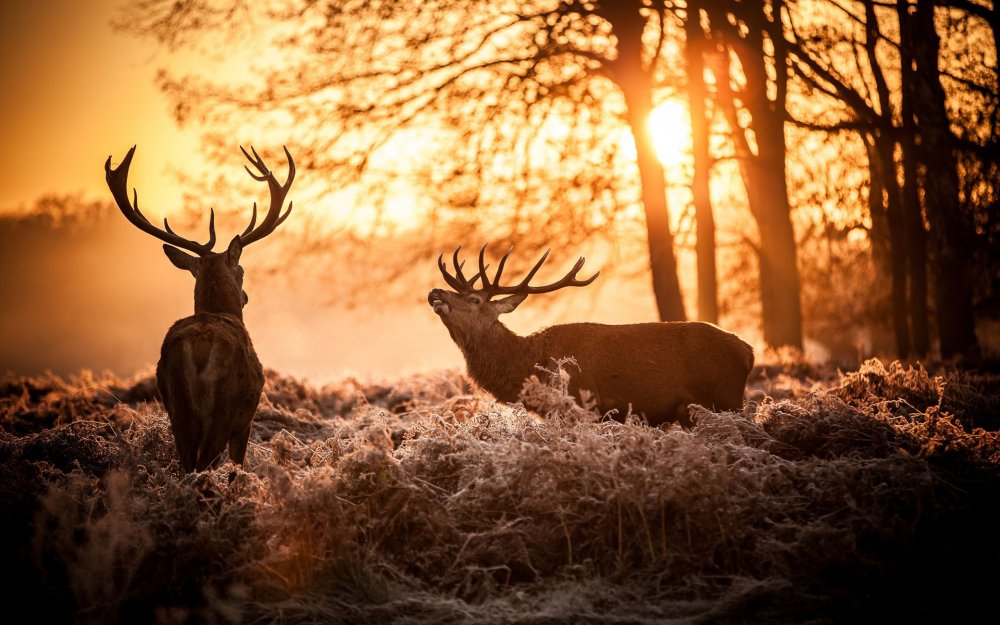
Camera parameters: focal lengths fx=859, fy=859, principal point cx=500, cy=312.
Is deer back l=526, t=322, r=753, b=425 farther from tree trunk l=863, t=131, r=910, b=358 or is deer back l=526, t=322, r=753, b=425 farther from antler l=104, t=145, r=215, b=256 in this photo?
tree trunk l=863, t=131, r=910, b=358

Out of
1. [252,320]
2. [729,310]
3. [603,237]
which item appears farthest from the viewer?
[729,310]

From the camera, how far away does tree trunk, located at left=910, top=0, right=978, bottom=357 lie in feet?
46.5

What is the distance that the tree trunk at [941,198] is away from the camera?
1418 cm

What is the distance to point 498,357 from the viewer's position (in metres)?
9.01

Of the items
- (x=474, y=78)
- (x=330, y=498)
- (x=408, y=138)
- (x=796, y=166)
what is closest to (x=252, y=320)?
(x=408, y=138)

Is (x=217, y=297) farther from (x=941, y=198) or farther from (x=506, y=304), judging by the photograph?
(x=941, y=198)

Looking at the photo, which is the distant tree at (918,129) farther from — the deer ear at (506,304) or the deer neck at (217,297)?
the deer neck at (217,297)

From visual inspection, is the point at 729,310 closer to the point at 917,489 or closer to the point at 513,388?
the point at 513,388

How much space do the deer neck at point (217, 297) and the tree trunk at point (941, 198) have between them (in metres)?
11.4

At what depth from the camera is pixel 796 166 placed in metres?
19.4

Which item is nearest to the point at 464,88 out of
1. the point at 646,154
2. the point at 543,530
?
the point at 646,154

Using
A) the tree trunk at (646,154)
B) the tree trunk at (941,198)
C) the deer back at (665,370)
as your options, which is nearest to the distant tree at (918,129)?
the tree trunk at (941,198)

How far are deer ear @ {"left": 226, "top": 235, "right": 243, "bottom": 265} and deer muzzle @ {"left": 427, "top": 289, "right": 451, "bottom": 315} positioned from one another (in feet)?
6.48

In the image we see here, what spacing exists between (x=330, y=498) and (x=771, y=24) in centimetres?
1391
